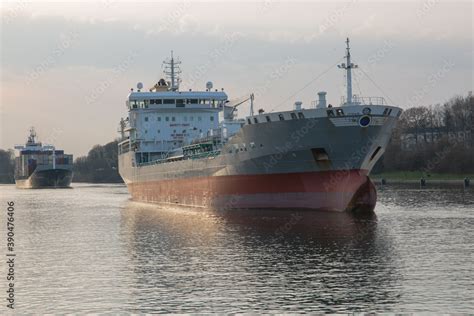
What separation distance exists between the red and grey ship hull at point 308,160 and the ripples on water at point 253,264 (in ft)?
4.85

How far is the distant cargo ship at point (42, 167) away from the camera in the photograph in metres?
150

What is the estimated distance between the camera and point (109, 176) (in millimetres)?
199375

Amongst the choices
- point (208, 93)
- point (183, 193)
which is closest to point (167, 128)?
point (208, 93)

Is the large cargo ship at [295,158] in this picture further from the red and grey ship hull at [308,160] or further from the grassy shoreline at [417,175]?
the grassy shoreline at [417,175]

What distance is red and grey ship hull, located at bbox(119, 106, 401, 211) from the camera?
40.1 m

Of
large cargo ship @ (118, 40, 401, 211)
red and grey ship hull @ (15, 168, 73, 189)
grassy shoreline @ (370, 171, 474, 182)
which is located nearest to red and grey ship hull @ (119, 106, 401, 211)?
large cargo ship @ (118, 40, 401, 211)

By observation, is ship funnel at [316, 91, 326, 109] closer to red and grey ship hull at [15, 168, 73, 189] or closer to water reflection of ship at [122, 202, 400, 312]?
water reflection of ship at [122, 202, 400, 312]

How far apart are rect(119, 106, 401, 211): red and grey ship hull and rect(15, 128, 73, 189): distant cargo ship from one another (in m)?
109

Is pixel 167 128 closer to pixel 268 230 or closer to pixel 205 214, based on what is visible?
pixel 205 214

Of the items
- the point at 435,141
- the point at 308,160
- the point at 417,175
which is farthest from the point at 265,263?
the point at 435,141

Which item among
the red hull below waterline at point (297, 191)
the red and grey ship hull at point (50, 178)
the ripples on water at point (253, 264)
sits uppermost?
the red and grey ship hull at point (50, 178)

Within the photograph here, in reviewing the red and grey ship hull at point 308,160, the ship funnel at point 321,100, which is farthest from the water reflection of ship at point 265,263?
the ship funnel at point 321,100

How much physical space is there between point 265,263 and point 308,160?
16.2 m

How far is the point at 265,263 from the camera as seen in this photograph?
2530 centimetres
